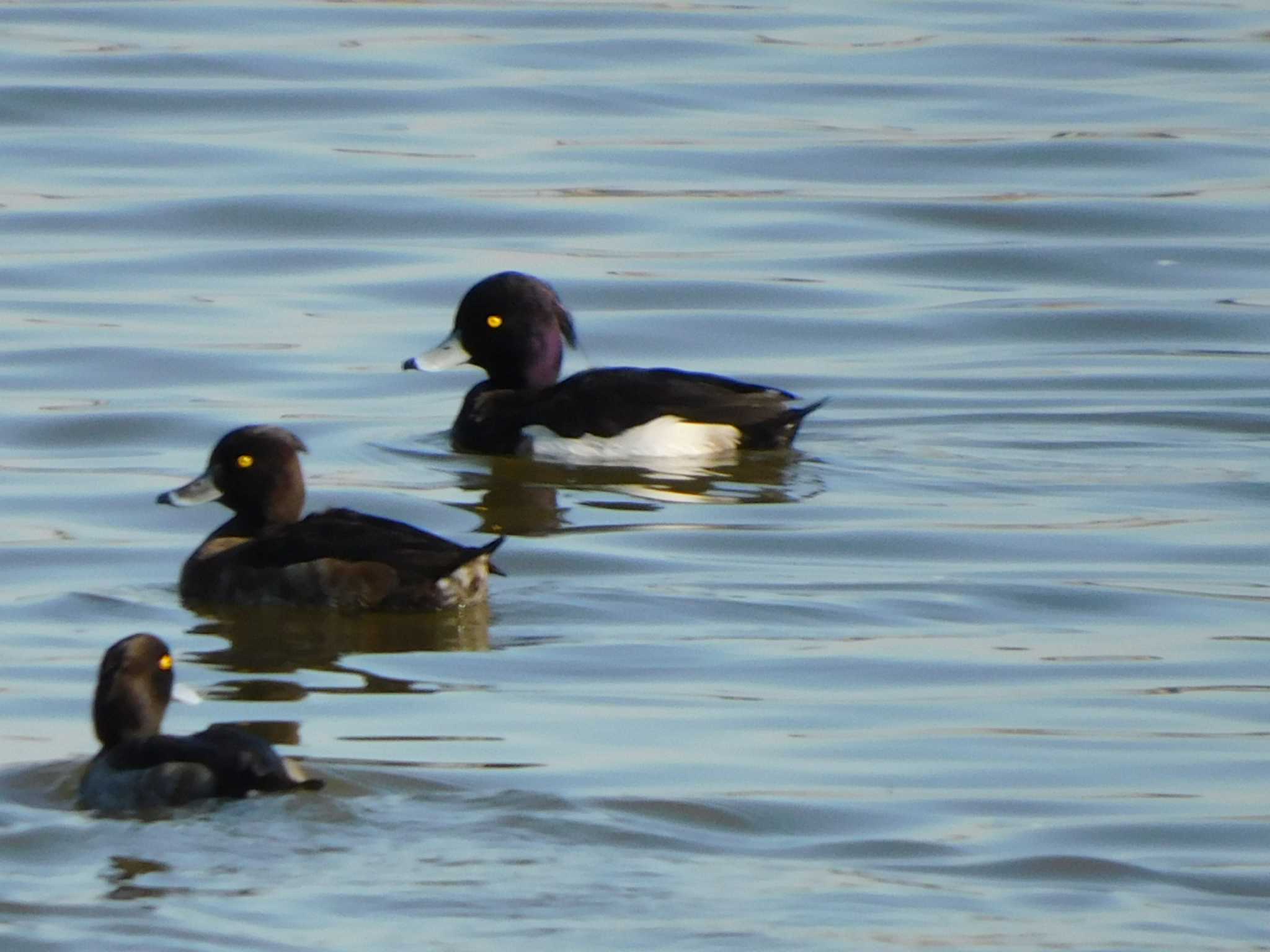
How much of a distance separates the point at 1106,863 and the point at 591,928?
1.22 metres

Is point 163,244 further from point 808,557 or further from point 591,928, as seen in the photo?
point 591,928

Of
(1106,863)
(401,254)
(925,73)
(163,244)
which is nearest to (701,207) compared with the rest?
(401,254)

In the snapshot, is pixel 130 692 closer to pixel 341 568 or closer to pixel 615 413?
pixel 341 568

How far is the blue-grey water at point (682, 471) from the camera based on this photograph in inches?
260

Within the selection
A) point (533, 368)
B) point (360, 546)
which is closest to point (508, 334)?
point (533, 368)

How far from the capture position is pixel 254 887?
251 inches

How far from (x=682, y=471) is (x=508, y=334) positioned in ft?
4.73

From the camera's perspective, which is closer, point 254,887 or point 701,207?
point 254,887

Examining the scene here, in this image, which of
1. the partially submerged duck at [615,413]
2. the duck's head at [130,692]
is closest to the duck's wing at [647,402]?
the partially submerged duck at [615,413]

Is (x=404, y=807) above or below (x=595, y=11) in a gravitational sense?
below

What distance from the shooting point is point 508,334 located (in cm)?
1313

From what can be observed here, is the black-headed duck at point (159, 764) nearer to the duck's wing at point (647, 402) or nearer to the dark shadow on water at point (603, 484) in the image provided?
the dark shadow on water at point (603, 484)

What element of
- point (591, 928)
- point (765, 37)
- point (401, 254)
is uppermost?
point (765, 37)

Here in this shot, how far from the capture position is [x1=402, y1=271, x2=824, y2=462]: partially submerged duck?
12.1 m
